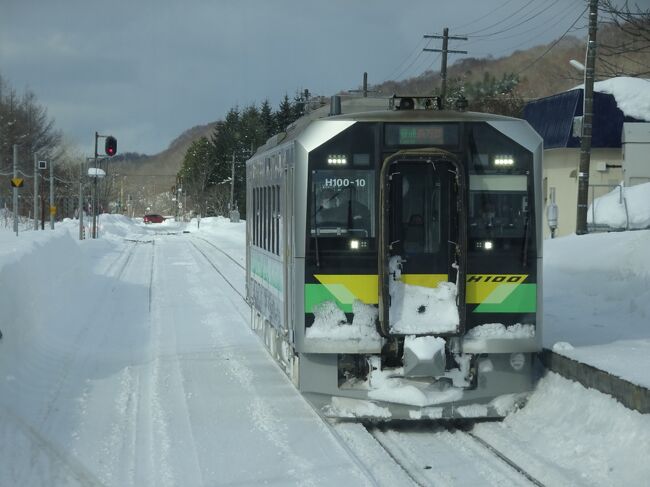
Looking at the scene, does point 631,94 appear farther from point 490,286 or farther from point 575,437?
point 575,437

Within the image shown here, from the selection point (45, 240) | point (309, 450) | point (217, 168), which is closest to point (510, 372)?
point (309, 450)

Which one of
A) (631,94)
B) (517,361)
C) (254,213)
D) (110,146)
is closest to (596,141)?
(631,94)

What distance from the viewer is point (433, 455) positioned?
864 cm

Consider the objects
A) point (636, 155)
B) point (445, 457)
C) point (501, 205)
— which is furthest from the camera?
point (636, 155)

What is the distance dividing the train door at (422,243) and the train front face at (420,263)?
Result: 0.01 metres

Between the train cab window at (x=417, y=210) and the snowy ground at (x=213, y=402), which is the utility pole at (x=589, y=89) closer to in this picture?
the snowy ground at (x=213, y=402)

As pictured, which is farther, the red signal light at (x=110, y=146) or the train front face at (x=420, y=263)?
the red signal light at (x=110, y=146)

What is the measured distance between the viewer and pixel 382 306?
9.52m

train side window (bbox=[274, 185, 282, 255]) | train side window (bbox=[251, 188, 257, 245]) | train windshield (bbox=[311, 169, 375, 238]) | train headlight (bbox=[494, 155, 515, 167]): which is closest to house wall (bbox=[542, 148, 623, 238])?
train side window (bbox=[251, 188, 257, 245])

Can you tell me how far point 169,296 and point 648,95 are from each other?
26.3m

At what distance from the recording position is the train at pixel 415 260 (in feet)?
31.6

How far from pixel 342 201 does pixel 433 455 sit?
2.70 metres

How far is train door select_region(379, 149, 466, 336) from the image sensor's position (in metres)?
9.57

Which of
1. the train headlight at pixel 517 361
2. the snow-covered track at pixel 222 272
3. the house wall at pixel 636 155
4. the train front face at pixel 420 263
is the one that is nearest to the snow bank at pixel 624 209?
the house wall at pixel 636 155
